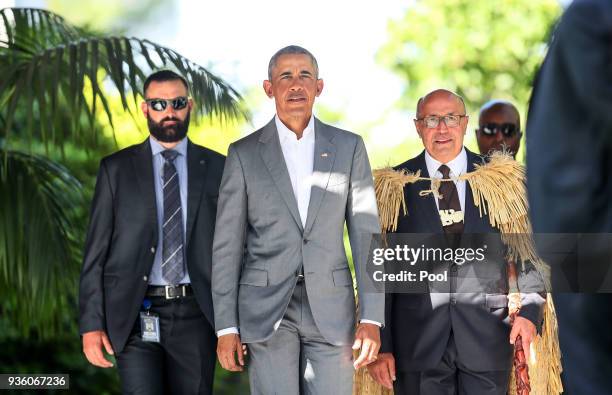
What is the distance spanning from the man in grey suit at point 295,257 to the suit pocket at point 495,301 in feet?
1.75

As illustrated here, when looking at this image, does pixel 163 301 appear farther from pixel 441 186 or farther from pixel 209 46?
pixel 209 46

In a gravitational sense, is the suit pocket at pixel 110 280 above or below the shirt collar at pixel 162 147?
below

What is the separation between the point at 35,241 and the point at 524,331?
2670 mm

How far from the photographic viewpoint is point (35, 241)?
5.89 metres

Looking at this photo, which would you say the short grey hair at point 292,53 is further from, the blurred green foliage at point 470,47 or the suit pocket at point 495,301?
the blurred green foliage at point 470,47

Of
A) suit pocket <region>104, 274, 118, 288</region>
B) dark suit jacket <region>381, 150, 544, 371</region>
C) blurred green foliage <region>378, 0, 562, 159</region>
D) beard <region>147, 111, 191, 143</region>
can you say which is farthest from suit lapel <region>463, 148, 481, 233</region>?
blurred green foliage <region>378, 0, 562, 159</region>

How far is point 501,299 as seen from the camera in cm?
491

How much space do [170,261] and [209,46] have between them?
4958 mm

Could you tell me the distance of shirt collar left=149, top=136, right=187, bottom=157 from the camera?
518 cm

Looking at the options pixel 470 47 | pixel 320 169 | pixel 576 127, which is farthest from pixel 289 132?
pixel 470 47

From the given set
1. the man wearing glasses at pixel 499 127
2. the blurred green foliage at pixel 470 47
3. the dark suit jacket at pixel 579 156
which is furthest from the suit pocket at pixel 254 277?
the blurred green foliage at pixel 470 47

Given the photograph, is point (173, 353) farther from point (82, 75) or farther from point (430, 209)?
point (82, 75)

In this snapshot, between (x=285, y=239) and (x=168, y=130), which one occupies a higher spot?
(x=168, y=130)

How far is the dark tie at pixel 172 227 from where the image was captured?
16.2 feet
